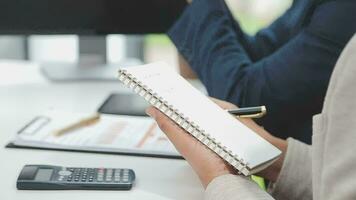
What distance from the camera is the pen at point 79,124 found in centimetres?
90

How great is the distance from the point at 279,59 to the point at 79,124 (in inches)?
14.2

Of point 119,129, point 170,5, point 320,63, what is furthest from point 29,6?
point 320,63

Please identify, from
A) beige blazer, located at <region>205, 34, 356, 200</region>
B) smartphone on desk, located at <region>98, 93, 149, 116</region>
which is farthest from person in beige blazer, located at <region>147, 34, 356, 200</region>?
smartphone on desk, located at <region>98, 93, 149, 116</region>

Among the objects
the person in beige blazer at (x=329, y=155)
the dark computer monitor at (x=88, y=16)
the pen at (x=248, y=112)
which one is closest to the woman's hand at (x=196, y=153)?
the person in beige blazer at (x=329, y=155)

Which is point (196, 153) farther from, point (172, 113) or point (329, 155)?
point (329, 155)

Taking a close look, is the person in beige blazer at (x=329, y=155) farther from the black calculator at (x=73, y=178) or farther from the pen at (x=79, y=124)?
the pen at (x=79, y=124)

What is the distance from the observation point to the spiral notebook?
0.66 metres

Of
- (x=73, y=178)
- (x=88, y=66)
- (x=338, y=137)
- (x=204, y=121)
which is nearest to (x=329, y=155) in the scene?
(x=338, y=137)

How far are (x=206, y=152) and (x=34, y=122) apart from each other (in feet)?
1.28

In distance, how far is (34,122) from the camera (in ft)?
3.10

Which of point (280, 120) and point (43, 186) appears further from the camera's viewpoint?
point (280, 120)

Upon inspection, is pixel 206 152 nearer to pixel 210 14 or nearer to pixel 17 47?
pixel 210 14

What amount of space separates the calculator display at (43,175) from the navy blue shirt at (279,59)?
13.7 inches

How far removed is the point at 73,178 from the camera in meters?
0.71
